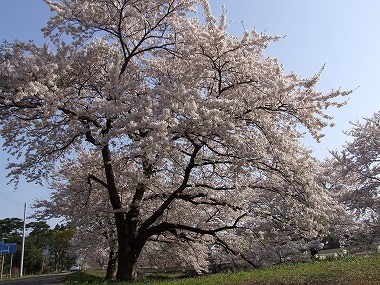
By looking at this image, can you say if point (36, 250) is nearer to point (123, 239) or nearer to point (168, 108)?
point (123, 239)

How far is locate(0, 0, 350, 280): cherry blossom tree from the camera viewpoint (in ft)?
34.0

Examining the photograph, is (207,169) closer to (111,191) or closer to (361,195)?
(111,191)

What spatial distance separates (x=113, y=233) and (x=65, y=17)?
13.1 metres

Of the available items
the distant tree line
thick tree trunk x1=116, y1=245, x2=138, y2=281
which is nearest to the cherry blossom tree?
thick tree trunk x1=116, y1=245, x2=138, y2=281

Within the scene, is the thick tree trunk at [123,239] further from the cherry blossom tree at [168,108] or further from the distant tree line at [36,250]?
the distant tree line at [36,250]

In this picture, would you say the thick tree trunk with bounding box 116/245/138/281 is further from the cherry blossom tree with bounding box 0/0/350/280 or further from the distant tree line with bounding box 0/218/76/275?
the distant tree line with bounding box 0/218/76/275

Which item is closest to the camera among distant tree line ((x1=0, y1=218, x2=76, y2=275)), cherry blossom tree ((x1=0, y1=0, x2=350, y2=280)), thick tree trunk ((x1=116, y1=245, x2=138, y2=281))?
cherry blossom tree ((x1=0, y1=0, x2=350, y2=280))

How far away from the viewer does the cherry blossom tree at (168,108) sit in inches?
408

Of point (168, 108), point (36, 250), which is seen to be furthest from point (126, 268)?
point (36, 250)

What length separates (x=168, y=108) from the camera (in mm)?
9703

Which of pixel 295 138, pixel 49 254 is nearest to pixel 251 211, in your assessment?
pixel 295 138

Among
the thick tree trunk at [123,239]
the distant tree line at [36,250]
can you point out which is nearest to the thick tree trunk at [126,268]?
the thick tree trunk at [123,239]

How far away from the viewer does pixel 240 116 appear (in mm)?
10883

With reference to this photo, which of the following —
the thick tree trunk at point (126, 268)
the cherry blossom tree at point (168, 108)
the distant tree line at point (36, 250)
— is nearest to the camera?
the cherry blossom tree at point (168, 108)
